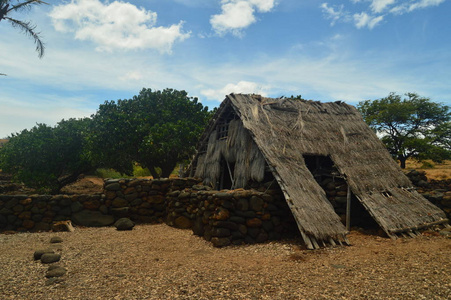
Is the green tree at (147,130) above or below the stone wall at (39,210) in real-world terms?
above

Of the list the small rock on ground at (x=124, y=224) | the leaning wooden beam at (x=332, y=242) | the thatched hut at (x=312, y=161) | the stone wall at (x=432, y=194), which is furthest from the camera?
the stone wall at (x=432, y=194)

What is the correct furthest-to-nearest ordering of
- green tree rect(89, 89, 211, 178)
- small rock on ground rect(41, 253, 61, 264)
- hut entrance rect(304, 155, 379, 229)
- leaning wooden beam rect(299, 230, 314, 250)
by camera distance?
green tree rect(89, 89, 211, 178), hut entrance rect(304, 155, 379, 229), leaning wooden beam rect(299, 230, 314, 250), small rock on ground rect(41, 253, 61, 264)

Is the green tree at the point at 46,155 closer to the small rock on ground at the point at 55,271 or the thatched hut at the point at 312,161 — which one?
the thatched hut at the point at 312,161

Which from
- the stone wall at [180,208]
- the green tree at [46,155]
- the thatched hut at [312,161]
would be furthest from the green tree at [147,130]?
the stone wall at [180,208]

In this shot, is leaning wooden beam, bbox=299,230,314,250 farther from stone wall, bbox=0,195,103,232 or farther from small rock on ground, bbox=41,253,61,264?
stone wall, bbox=0,195,103,232

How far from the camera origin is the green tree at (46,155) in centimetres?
1828

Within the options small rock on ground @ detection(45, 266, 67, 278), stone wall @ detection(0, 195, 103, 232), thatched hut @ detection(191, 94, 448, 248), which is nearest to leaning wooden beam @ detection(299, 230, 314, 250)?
thatched hut @ detection(191, 94, 448, 248)

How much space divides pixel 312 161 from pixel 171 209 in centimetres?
600

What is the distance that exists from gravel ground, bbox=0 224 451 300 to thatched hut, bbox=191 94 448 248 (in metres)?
0.83

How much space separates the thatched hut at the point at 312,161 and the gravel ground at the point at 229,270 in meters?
0.83

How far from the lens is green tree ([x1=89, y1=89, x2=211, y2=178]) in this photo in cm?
1803

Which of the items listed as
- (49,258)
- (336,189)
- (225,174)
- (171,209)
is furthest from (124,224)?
(336,189)

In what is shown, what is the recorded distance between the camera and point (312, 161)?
39.3 feet

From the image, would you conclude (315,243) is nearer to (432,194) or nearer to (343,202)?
(343,202)
